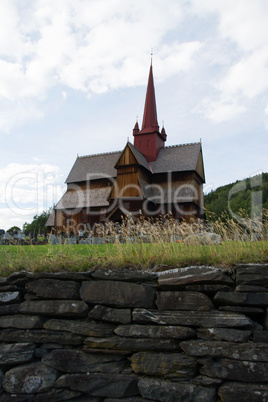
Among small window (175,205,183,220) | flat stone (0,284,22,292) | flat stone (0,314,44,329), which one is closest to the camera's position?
flat stone (0,314,44,329)

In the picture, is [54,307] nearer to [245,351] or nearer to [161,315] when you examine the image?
[161,315]

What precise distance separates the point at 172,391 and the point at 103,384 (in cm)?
117

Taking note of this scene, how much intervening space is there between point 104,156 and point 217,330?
35.9 m

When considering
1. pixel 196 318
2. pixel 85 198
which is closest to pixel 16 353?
pixel 196 318

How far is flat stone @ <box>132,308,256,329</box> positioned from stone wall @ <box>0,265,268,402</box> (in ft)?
0.05

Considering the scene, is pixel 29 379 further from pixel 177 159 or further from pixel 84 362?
A: pixel 177 159

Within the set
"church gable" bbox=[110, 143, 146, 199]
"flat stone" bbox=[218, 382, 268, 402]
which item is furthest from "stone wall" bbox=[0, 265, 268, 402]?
"church gable" bbox=[110, 143, 146, 199]

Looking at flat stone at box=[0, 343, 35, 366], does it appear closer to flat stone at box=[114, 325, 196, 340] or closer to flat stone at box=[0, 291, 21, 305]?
flat stone at box=[0, 291, 21, 305]

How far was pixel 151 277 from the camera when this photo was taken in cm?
577

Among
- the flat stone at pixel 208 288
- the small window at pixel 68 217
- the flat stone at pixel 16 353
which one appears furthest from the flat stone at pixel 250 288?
the small window at pixel 68 217

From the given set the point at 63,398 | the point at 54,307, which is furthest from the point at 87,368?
the point at 54,307

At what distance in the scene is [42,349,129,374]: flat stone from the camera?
17.2 feet

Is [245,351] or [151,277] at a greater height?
[151,277]

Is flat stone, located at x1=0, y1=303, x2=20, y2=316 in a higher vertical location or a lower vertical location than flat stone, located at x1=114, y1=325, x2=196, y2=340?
higher
